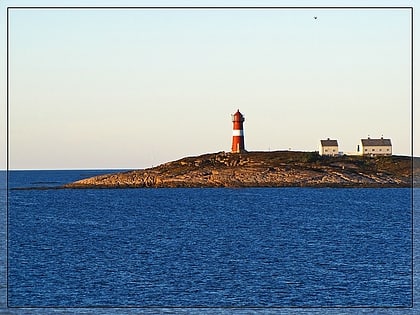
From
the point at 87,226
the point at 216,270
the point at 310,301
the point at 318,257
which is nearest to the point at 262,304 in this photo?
the point at 310,301

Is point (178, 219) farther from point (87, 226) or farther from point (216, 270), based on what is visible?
point (216, 270)

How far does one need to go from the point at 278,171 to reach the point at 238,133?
15.0m

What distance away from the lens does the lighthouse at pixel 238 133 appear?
475ft

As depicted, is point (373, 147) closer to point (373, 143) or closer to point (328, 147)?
point (373, 143)

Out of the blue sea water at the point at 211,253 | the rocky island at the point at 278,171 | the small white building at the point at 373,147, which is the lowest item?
the blue sea water at the point at 211,253

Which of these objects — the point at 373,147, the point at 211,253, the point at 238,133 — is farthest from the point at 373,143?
the point at 211,253

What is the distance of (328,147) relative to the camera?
15900cm

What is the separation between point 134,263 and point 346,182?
342 ft

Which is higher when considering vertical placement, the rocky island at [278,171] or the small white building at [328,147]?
the small white building at [328,147]

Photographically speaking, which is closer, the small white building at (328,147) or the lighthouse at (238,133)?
the lighthouse at (238,133)

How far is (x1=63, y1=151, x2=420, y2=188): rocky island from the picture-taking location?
6107 inches

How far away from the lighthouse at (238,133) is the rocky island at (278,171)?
46.1 inches

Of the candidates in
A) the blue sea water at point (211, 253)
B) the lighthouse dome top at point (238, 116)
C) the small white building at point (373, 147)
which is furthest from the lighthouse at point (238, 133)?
the small white building at point (373, 147)

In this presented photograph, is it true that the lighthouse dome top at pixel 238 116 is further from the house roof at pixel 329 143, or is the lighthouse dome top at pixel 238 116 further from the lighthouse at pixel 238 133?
the house roof at pixel 329 143
